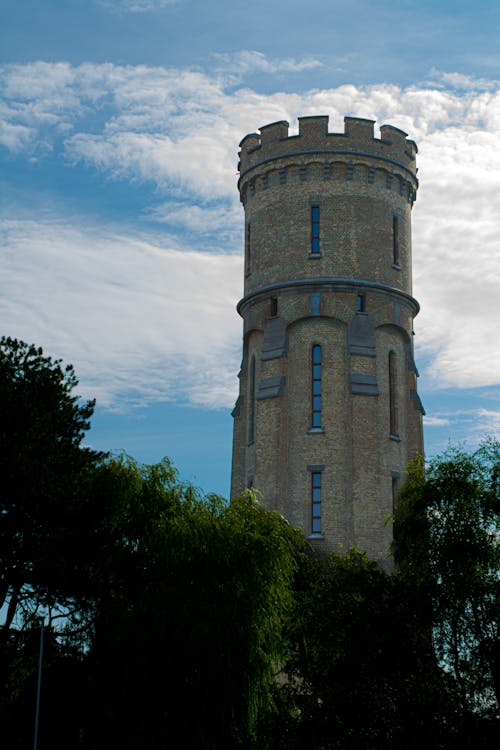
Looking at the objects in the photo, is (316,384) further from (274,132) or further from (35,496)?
(35,496)

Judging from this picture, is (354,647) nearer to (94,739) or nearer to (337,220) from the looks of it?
(94,739)

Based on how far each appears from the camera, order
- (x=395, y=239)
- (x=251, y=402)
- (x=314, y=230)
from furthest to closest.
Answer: (x=395, y=239)
(x=251, y=402)
(x=314, y=230)

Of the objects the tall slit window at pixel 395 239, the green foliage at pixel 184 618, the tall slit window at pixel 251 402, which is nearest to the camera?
the green foliage at pixel 184 618

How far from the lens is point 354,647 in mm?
22219

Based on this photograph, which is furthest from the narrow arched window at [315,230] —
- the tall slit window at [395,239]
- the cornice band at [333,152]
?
the tall slit window at [395,239]

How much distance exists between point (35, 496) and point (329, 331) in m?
17.5

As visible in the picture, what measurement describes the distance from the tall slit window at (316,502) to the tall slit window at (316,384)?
6.51ft

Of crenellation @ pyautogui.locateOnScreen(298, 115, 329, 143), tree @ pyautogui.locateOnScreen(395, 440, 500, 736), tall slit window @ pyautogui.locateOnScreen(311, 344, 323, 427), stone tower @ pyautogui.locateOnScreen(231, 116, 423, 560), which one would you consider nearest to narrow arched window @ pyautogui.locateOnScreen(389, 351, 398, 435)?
stone tower @ pyautogui.locateOnScreen(231, 116, 423, 560)

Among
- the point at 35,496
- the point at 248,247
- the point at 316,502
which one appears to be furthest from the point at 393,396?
the point at 35,496

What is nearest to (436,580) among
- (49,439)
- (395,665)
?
(395,665)

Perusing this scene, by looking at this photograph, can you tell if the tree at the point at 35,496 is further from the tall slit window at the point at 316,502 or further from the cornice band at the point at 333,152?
the cornice band at the point at 333,152

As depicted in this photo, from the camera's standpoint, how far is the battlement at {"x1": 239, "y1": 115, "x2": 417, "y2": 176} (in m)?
42.8

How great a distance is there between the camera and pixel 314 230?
138 ft

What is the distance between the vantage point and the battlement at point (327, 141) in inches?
1683
